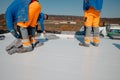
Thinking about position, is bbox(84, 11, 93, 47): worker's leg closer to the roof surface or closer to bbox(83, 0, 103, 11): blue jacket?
bbox(83, 0, 103, 11): blue jacket

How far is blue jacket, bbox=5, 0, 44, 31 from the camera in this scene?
3266mm

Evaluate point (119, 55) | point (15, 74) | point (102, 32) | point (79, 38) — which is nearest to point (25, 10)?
point (15, 74)

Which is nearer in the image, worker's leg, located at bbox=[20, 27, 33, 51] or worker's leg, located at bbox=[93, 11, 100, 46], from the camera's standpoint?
worker's leg, located at bbox=[20, 27, 33, 51]

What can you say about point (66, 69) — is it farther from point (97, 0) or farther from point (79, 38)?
point (79, 38)

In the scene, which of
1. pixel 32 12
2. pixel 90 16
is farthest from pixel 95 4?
pixel 32 12

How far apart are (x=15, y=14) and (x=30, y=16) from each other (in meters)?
0.29

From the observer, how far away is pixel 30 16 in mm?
3402

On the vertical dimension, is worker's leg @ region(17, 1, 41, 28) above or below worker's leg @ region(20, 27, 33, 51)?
above

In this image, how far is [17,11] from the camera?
3309 millimetres

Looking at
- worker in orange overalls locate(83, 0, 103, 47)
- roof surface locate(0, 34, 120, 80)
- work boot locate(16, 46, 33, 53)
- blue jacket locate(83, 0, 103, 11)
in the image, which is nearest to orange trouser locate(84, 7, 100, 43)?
worker in orange overalls locate(83, 0, 103, 47)

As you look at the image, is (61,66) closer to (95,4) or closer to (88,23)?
(88,23)

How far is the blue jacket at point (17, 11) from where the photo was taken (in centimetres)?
327

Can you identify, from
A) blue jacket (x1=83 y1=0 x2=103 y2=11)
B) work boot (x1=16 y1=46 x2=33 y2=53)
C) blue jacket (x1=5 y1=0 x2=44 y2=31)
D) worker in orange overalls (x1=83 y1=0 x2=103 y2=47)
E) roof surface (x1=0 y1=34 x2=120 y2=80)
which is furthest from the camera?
worker in orange overalls (x1=83 y1=0 x2=103 y2=47)

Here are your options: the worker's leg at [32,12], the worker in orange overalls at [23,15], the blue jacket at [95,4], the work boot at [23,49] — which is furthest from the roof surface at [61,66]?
the blue jacket at [95,4]
